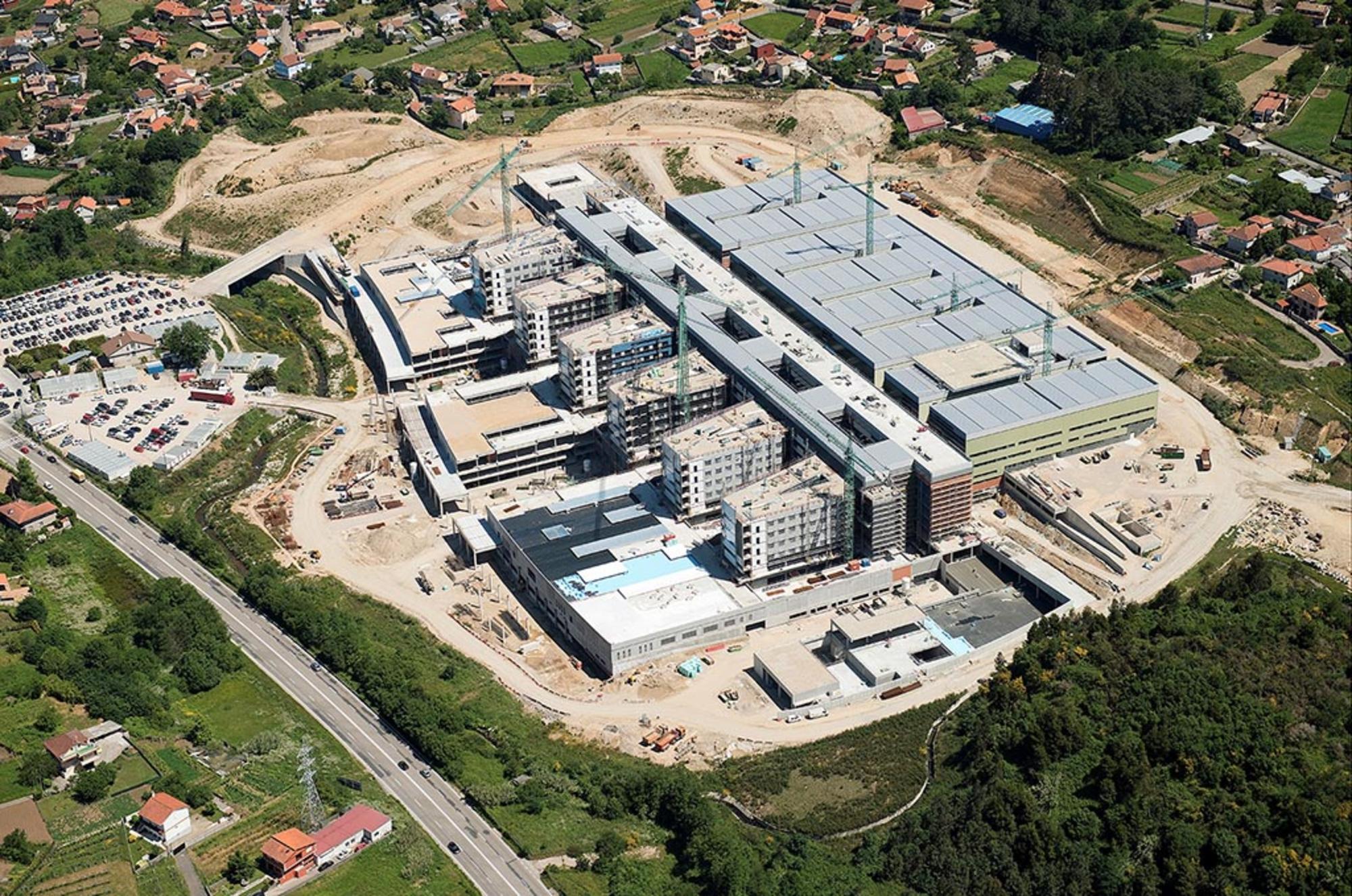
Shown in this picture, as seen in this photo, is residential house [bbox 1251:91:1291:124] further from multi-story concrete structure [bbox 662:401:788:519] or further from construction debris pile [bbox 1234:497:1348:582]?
multi-story concrete structure [bbox 662:401:788:519]

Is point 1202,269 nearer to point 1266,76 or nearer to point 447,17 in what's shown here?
point 1266,76

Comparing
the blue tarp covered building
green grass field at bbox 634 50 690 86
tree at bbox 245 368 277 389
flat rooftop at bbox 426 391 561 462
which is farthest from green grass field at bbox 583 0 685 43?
flat rooftop at bbox 426 391 561 462

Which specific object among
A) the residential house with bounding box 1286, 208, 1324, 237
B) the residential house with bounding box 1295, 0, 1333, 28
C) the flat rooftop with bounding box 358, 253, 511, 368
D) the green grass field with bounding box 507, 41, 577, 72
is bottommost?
the flat rooftop with bounding box 358, 253, 511, 368

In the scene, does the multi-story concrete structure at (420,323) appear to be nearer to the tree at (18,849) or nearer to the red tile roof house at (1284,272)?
the tree at (18,849)

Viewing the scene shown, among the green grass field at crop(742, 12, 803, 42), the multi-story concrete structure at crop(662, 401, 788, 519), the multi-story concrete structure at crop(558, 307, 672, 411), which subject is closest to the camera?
the multi-story concrete structure at crop(662, 401, 788, 519)

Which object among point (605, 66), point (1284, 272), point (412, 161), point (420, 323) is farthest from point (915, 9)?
point (420, 323)

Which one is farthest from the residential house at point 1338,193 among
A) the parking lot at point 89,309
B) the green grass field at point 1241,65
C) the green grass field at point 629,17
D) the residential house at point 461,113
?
the parking lot at point 89,309

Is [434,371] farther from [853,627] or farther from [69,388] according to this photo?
[853,627]
